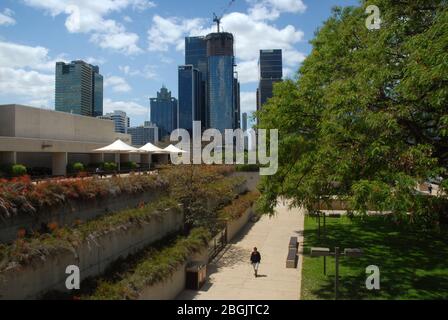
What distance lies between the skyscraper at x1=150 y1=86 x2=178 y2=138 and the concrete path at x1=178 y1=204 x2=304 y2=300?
134476mm

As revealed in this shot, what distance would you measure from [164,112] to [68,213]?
16185 centimetres

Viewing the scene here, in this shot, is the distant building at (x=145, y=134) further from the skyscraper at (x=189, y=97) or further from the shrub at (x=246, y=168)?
the shrub at (x=246, y=168)

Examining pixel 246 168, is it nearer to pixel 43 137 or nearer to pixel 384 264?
pixel 43 137

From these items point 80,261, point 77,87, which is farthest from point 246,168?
point 77,87

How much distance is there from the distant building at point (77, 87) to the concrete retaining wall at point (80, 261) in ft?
458

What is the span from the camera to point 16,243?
9.08 meters

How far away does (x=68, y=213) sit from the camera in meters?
12.1

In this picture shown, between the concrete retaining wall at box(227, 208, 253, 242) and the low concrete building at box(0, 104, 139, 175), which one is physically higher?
the low concrete building at box(0, 104, 139, 175)

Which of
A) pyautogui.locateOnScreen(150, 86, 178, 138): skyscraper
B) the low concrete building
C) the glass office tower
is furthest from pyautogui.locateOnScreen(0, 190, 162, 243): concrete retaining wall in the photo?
the glass office tower

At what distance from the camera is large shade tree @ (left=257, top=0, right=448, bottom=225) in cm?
1025

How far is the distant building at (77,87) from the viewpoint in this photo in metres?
146

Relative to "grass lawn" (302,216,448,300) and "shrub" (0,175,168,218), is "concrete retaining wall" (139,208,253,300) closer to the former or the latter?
"shrub" (0,175,168,218)

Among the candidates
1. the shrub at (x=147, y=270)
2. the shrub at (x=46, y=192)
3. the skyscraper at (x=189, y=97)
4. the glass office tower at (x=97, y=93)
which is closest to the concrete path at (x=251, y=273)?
the shrub at (x=147, y=270)

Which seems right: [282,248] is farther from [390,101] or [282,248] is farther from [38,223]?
[38,223]
